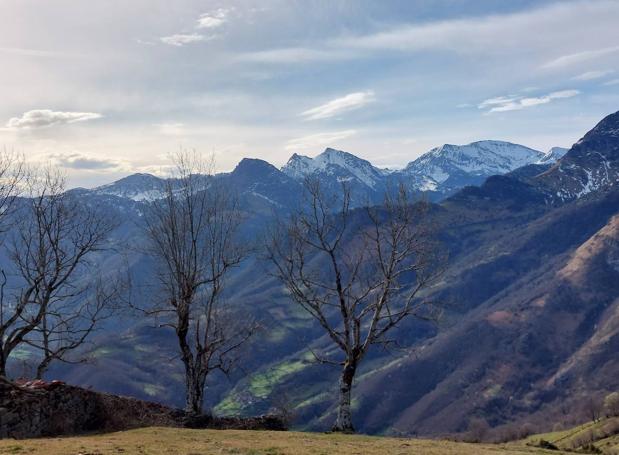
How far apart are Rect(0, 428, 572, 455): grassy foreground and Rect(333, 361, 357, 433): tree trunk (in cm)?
603

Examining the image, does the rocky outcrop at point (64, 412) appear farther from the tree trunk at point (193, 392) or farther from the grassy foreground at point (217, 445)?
the tree trunk at point (193, 392)

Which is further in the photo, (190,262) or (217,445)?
(190,262)

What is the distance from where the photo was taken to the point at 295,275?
51.1 m

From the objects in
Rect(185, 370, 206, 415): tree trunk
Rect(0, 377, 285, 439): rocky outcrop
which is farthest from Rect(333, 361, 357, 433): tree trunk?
Rect(0, 377, 285, 439): rocky outcrop

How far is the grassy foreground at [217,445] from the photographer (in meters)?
27.1

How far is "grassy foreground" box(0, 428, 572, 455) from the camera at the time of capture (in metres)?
27.1

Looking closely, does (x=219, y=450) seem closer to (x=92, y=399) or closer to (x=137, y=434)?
(x=137, y=434)

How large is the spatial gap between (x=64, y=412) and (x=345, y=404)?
21091 mm

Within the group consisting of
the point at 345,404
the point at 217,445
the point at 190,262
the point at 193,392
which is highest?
the point at 190,262

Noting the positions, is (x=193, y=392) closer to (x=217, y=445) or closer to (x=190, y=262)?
(x=190, y=262)

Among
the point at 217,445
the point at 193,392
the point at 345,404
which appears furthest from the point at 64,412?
the point at 345,404

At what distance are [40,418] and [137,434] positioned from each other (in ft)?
19.0

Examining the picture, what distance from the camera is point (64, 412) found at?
34.4 meters

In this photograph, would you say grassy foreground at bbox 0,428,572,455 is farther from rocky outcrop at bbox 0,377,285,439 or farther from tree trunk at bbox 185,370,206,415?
tree trunk at bbox 185,370,206,415
